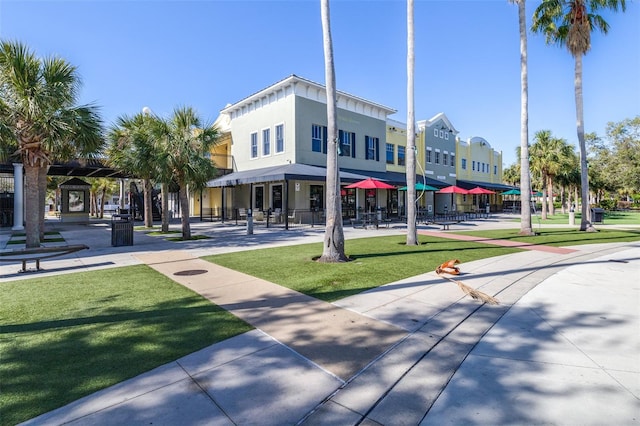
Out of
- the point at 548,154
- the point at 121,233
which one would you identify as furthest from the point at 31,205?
the point at 548,154

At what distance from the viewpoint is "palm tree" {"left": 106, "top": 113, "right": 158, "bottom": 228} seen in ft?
49.8

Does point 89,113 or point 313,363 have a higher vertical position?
point 89,113

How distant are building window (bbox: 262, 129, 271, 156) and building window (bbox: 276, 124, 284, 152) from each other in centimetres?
96

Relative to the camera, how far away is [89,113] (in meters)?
11.2

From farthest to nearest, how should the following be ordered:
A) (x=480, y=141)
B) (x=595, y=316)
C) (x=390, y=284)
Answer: (x=480, y=141) < (x=390, y=284) < (x=595, y=316)

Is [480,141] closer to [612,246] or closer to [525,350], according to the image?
[612,246]

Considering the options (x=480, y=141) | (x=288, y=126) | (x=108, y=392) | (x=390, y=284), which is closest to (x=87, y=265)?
(x=108, y=392)

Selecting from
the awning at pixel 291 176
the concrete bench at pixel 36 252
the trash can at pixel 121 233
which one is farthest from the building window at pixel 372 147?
the concrete bench at pixel 36 252

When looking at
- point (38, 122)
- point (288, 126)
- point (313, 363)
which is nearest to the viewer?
point (313, 363)

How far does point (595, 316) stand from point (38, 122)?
1411cm

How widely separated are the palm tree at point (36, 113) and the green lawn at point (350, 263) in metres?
6.15

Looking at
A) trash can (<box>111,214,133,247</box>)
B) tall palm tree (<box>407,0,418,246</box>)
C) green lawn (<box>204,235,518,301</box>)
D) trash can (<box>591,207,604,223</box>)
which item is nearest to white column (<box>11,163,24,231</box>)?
trash can (<box>111,214,133,247</box>)

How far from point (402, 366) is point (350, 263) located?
5164 millimetres

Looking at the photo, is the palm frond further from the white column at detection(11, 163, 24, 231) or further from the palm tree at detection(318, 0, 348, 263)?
the white column at detection(11, 163, 24, 231)
